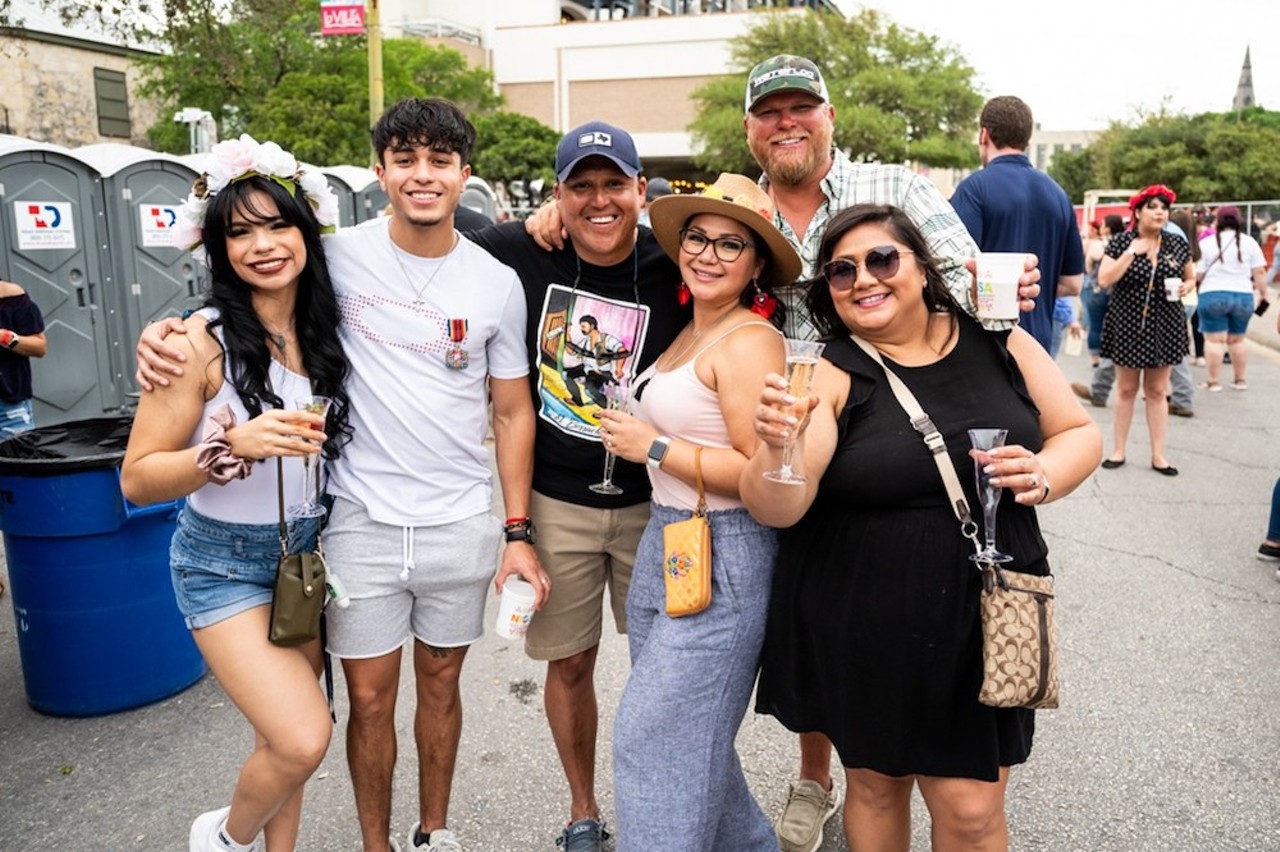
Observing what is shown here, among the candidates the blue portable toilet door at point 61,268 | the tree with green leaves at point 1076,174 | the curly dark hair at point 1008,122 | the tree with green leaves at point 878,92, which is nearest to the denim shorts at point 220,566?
the curly dark hair at point 1008,122

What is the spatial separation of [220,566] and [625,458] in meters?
1.12

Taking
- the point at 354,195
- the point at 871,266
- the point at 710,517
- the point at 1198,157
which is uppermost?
the point at 1198,157

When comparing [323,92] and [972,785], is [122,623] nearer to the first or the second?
[972,785]

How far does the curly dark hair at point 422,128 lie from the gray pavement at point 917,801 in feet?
6.34

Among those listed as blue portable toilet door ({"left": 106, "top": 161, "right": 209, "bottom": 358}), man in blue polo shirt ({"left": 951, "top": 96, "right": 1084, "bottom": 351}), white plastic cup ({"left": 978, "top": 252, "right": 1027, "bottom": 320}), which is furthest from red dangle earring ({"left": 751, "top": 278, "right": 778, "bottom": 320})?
blue portable toilet door ({"left": 106, "top": 161, "right": 209, "bottom": 358})

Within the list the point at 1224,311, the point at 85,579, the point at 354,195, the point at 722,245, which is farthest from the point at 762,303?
the point at 1224,311

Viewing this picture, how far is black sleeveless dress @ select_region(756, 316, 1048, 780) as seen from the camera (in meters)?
2.31

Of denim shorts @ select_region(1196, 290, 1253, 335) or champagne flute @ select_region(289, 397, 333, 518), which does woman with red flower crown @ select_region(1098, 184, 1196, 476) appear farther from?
champagne flute @ select_region(289, 397, 333, 518)

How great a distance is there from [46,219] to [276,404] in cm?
777

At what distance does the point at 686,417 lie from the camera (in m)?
2.54

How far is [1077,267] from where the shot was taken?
5637mm

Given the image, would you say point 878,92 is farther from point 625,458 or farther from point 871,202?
point 625,458

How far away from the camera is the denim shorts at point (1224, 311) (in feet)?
35.7

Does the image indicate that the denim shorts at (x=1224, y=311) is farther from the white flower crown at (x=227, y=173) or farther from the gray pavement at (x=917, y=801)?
the white flower crown at (x=227, y=173)
